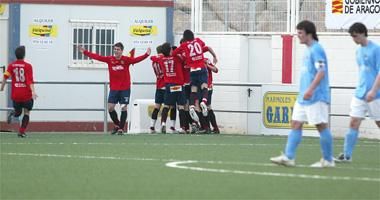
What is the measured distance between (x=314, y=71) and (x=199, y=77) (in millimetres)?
10324

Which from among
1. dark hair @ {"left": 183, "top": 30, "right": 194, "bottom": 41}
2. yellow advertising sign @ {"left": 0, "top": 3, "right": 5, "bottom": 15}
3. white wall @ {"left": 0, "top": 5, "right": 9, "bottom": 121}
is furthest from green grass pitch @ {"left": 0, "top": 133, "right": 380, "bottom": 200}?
yellow advertising sign @ {"left": 0, "top": 3, "right": 5, "bottom": 15}

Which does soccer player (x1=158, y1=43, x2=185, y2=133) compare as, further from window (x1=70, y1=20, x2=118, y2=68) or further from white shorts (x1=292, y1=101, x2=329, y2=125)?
white shorts (x1=292, y1=101, x2=329, y2=125)

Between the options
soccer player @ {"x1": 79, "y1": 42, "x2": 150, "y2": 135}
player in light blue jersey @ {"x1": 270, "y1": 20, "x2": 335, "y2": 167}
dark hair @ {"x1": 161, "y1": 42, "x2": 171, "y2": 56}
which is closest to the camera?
player in light blue jersey @ {"x1": 270, "y1": 20, "x2": 335, "y2": 167}

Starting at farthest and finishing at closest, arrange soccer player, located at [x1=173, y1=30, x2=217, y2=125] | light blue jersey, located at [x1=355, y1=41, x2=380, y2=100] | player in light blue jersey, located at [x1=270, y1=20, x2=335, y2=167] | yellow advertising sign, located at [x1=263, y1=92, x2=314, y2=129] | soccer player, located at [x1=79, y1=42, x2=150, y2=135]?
yellow advertising sign, located at [x1=263, y1=92, x2=314, y2=129] < soccer player, located at [x1=173, y1=30, x2=217, y2=125] < soccer player, located at [x1=79, y1=42, x2=150, y2=135] < light blue jersey, located at [x1=355, y1=41, x2=380, y2=100] < player in light blue jersey, located at [x1=270, y1=20, x2=335, y2=167]

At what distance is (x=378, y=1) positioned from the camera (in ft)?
87.1

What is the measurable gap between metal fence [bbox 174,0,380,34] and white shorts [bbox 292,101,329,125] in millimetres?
12845

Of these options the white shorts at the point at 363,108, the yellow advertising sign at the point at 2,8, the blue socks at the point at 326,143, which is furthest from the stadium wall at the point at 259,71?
the blue socks at the point at 326,143

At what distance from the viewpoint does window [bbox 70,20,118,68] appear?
29.0 m

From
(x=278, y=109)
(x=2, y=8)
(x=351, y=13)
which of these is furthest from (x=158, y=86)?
(x=2, y=8)

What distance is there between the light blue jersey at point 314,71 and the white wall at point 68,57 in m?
14.3

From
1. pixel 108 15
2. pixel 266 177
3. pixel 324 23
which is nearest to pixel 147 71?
pixel 108 15

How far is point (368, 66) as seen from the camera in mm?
15727

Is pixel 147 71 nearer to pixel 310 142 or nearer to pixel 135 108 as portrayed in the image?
pixel 135 108

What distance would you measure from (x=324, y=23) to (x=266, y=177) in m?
14.4
